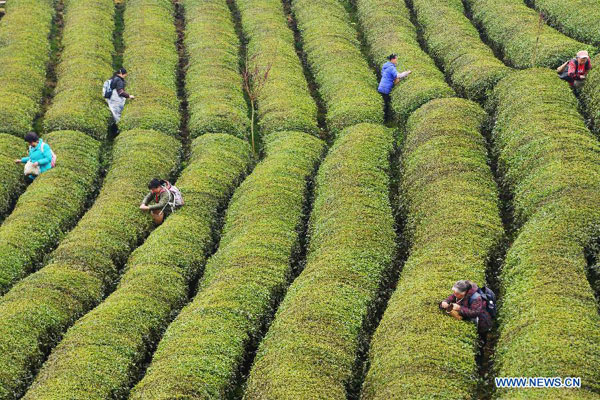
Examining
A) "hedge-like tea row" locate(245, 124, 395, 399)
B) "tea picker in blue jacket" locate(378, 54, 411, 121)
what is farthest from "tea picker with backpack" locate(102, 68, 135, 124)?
"tea picker in blue jacket" locate(378, 54, 411, 121)

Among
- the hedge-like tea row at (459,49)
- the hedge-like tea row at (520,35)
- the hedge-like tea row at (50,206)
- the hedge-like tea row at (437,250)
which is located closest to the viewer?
the hedge-like tea row at (437,250)

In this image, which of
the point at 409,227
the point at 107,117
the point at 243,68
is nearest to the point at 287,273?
the point at 409,227

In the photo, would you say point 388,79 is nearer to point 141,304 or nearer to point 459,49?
point 459,49

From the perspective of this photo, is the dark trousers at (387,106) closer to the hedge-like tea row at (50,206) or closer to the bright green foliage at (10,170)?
the hedge-like tea row at (50,206)

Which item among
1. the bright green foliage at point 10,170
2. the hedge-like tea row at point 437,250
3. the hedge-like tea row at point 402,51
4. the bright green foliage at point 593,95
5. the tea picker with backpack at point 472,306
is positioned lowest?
the bright green foliage at point 10,170

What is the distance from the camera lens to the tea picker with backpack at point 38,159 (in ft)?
66.9

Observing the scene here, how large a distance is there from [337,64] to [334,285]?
14.6m

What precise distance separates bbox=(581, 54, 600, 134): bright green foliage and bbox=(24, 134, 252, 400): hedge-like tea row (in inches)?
428

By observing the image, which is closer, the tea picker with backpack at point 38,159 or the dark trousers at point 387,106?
the tea picker with backpack at point 38,159

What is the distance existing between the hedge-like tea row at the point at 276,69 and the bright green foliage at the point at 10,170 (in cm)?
822

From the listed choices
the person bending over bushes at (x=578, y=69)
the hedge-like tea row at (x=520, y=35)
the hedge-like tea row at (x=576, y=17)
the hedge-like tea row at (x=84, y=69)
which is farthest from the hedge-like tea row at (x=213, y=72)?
the hedge-like tea row at (x=576, y=17)

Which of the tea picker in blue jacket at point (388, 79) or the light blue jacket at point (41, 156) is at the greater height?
Answer: the tea picker in blue jacket at point (388, 79)

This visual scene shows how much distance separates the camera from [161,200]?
18.5 meters

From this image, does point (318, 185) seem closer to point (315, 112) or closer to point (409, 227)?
point (409, 227)
